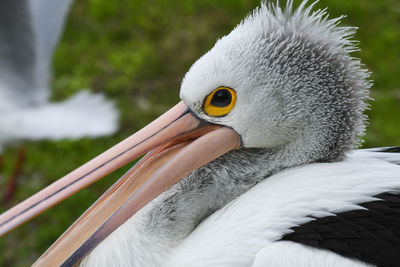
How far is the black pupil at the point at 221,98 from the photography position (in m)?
1.46

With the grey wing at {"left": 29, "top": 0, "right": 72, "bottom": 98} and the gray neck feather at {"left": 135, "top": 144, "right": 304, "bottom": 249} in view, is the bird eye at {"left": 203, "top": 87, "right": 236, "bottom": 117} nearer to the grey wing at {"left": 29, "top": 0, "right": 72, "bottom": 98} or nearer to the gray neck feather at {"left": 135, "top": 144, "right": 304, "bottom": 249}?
the gray neck feather at {"left": 135, "top": 144, "right": 304, "bottom": 249}

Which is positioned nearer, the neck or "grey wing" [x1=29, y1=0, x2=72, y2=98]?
the neck

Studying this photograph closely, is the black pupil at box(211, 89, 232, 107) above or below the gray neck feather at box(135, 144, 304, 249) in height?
above

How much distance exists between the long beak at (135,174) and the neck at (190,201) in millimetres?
71

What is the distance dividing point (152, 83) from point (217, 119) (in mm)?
2687

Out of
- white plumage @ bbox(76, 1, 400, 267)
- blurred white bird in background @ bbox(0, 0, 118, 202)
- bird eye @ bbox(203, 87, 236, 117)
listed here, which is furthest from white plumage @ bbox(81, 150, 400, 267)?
blurred white bird in background @ bbox(0, 0, 118, 202)

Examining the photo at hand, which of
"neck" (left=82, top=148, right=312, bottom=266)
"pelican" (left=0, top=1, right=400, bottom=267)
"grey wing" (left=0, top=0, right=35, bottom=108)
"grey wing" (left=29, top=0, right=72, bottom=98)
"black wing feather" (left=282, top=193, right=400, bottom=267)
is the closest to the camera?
"black wing feather" (left=282, top=193, right=400, bottom=267)

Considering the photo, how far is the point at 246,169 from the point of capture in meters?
1.58

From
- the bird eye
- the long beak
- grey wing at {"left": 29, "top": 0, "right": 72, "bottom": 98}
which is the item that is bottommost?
the long beak

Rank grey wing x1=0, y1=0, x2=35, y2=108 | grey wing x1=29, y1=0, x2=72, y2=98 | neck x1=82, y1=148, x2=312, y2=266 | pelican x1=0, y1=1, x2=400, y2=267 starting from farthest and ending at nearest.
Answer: grey wing x1=29, y1=0, x2=72, y2=98 < grey wing x1=0, y1=0, x2=35, y2=108 < neck x1=82, y1=148, x2=312, y2=266 < pelican x1=0, y1=1, x2=400, y2=267

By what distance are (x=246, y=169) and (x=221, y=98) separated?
0.25 metres

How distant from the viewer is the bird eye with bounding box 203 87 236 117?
1464 millimetres

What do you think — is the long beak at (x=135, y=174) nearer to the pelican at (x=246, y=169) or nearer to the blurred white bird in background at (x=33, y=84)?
the pelican at (x=246, y=169)

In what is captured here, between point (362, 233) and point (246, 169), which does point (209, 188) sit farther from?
point (362, 233)
